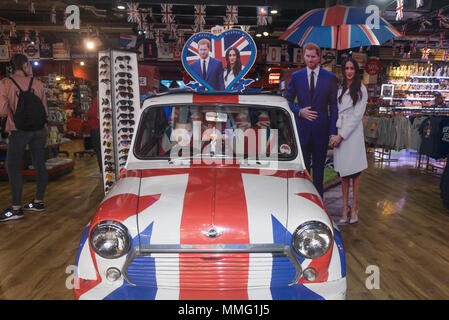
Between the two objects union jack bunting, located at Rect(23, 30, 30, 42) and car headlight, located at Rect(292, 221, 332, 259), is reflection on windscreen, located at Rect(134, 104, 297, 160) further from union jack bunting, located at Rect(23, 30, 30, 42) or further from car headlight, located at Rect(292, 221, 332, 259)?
union jack bunting, located at Rect(23, 30, 30, 42)

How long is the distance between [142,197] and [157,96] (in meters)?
1.11

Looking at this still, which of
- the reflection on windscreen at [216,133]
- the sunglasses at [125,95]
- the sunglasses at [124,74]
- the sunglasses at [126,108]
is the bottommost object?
the reflection on windscreen at [216,133]

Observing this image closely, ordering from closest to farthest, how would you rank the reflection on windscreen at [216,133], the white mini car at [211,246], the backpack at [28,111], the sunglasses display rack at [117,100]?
the white mini car at [211,246] < the reflection on windscreen at [216,133] < the sunglasses display rack at [117,100] < the backpack at [28,111]

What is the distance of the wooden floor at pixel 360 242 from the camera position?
2.73 metres

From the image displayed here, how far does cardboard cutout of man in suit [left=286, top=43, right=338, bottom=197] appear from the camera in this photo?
3826 mm

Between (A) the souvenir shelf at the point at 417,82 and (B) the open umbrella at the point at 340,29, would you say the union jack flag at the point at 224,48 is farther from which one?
(A) the souvenir shelf at the point at 417,82

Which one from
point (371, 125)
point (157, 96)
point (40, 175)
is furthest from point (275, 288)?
point (371, 125)

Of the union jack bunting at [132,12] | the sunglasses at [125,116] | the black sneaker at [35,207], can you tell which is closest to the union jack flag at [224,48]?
the sunglasses at [125,116]

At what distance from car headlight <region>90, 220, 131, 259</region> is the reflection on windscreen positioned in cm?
85

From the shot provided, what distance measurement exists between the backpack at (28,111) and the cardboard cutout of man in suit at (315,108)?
3190mm

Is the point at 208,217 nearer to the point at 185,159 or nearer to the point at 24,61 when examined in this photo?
the point at 185,159

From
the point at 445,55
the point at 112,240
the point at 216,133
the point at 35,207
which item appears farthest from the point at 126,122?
the point at 445,55

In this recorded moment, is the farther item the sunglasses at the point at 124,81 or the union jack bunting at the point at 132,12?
the union jack bunting at the point at 132,12

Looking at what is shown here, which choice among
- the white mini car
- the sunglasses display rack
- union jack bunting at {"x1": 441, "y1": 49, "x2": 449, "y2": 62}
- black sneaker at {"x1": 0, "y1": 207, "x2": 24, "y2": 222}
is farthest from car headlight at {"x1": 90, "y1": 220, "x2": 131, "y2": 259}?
union jack bunting at {"x1": 441, "y1": 49, "x2": 449, "y2": 62}
